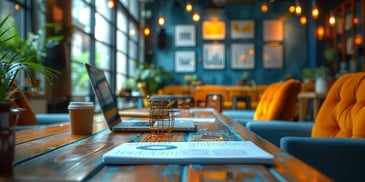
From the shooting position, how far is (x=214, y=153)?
0.73 metres

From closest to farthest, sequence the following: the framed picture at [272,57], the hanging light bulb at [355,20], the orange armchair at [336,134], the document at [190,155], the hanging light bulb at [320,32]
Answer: the document at [190,155]
the orange armchair at [336,134]
the hanging light bulb at [355,20]
the hanging light bulb at [320,32]
the framed picture at [272,57]

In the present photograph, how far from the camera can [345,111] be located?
5.42 feet

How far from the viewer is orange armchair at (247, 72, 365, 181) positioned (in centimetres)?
127

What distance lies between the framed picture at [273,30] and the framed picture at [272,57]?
0.24m

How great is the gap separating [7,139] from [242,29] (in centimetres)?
1049

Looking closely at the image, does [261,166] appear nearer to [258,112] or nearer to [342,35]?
[258,112]

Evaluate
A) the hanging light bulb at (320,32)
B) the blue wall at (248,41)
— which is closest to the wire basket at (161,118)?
the hanging light bulb at (320,32)

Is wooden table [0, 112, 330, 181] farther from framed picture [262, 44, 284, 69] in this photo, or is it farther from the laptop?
framed picture [262, 44, 284, 69]

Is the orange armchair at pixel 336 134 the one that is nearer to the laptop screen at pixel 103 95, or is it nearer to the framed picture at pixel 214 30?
the laptop screen at pixel 103 95

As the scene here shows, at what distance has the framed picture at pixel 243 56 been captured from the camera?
424 inches

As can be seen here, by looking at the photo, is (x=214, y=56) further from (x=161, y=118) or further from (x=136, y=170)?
(x=136, y=170)

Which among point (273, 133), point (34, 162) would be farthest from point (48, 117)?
point (34, 162)

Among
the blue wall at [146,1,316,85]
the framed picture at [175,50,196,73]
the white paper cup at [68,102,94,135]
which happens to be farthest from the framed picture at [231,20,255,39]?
the white paper cup at [68,102,94,135]

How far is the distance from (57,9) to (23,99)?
3.03 metres
